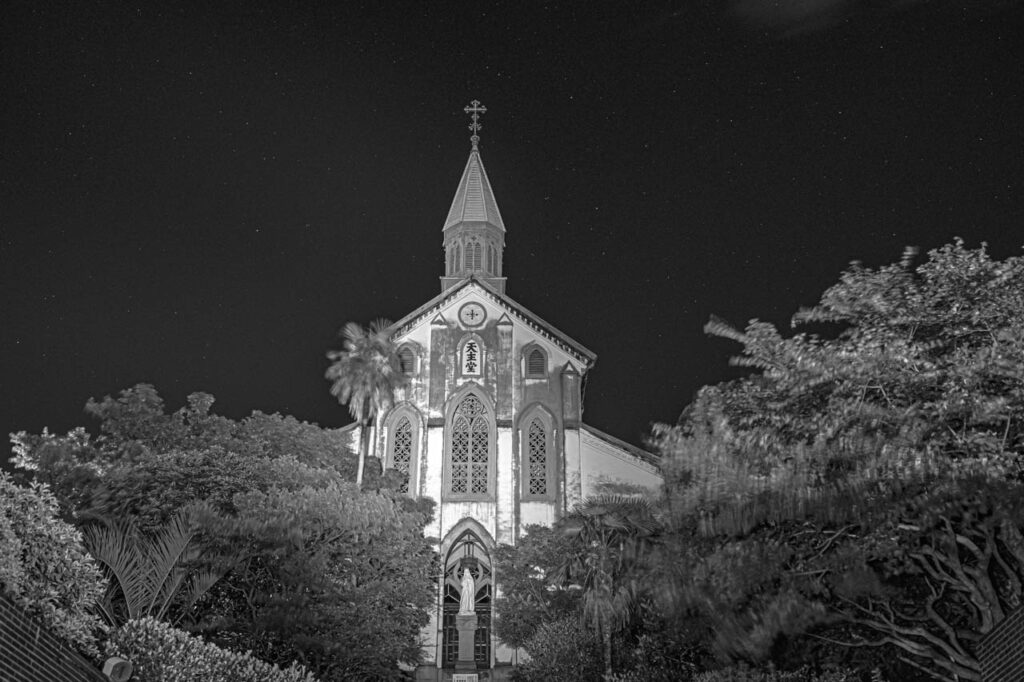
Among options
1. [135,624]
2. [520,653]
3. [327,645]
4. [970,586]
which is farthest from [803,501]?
[520,653]

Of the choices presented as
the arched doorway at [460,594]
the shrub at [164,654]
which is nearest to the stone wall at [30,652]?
the shrub at [164,654]

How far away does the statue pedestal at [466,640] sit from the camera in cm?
3316

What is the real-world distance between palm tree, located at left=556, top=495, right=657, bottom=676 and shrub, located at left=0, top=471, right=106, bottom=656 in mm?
12152

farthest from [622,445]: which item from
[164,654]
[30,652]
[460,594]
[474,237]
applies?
[30,652]

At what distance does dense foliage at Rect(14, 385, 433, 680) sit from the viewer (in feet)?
65.6

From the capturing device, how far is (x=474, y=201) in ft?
159

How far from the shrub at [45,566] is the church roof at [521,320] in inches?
1077

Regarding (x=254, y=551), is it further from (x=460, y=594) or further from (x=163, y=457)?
(x=460, y=594)

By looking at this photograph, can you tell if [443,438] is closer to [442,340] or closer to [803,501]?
[442,340]

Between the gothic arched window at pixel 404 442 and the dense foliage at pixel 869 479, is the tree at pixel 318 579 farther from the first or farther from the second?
the gothic arched window at pixel 404 442

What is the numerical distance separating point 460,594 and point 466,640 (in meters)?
3.32

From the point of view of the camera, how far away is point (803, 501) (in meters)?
15.6

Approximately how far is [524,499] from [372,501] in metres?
13.7

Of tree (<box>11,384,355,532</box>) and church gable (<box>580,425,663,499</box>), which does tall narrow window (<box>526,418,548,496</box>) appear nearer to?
church gable (<box>580,425,663,499</box>)
